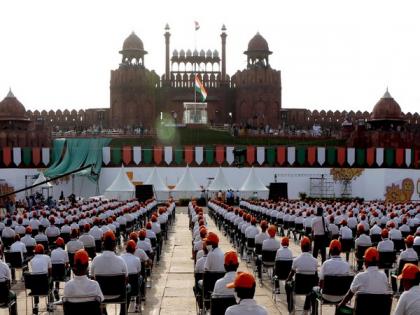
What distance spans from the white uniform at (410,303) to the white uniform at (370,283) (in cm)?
159

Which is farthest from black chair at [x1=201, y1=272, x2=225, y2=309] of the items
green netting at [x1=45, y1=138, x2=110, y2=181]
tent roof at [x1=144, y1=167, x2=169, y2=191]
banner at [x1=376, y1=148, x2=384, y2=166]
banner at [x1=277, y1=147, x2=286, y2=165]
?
banner at [x1=376, y1=148, x2=384, y2=166]

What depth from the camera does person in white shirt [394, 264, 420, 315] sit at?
6.51 meters

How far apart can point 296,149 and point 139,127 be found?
54.1 ft

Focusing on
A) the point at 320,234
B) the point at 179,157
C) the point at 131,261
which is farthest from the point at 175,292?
the point at 179,157

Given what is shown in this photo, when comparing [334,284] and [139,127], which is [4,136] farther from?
[334,284]

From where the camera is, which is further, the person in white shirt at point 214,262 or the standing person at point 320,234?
the standing person at point 320,234

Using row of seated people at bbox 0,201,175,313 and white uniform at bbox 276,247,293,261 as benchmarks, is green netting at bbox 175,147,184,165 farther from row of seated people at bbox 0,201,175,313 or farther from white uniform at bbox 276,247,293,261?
white uniform at bbox 276,247,293,261

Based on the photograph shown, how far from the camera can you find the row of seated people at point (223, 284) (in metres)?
6.29

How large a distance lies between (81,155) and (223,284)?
50650mm

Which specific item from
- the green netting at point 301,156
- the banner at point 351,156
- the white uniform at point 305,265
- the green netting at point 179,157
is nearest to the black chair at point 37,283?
the white uniform at point 305,265

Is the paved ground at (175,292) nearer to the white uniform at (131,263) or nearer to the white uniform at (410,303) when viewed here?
the white uniform at (131,263)

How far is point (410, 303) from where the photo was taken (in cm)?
652

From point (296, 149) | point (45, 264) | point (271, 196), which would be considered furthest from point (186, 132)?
point (45, 264)

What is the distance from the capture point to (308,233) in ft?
68.2
